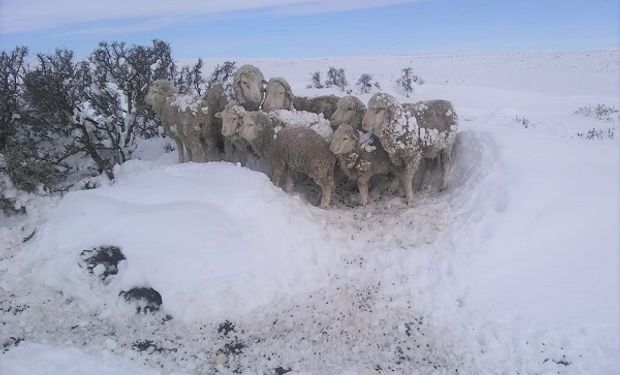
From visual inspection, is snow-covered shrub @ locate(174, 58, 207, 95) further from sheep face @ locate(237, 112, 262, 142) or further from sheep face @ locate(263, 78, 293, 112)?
sheep face @ locate(237, 112, 262, 142)

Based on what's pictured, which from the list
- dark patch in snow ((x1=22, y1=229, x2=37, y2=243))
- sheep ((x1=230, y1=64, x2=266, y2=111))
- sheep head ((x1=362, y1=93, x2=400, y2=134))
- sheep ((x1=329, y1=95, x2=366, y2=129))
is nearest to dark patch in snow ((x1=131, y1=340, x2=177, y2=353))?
dark patch in snow ((x1=22, y1=229, x2=37, y2=243))

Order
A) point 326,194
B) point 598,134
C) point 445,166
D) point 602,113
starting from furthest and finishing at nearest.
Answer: point 602,113 < point 598,134 < point 445,166 < point 326,194

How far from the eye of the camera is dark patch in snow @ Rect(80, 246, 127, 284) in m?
6.62

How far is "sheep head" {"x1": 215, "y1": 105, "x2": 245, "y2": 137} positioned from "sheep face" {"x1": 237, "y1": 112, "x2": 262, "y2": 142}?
10 centimetres

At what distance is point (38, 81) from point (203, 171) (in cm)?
474

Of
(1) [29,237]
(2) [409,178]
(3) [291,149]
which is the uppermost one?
(3) [291,149]

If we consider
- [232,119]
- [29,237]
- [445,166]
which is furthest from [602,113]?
[29,237]

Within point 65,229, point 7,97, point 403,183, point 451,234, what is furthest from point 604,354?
point 7,97

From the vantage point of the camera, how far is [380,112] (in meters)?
7.48

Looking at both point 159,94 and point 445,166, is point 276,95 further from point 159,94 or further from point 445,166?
point 445,166

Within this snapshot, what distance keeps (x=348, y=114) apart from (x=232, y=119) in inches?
69.9

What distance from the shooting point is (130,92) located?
11.2 meters

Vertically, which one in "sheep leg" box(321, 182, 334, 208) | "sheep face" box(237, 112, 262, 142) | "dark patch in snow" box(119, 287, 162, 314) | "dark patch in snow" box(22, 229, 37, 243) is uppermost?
"sheep face" box(237, 112, 262, 142)

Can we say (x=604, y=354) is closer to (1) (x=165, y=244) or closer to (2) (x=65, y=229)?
(1) (x=165, y=244)
